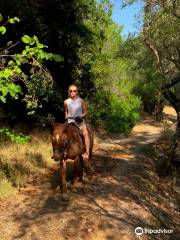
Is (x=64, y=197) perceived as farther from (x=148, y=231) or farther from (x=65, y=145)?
(x=148, y=231)

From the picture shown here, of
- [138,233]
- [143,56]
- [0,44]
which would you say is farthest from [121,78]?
[138,233]

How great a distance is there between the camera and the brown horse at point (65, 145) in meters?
10.7

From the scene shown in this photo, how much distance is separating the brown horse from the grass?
1585mm

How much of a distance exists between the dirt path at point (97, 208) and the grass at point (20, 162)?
352 millimetres

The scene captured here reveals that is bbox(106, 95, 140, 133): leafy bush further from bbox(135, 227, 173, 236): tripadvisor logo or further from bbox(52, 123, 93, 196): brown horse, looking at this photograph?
bbox(135, 227, 173, 236): tripadvisor logo

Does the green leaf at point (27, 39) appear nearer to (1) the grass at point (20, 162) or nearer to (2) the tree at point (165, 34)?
(1) the grass at point (20, 162)

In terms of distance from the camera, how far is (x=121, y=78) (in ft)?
124

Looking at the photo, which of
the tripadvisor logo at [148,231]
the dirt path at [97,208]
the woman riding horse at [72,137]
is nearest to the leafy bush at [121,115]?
the dirt path at [97,208]

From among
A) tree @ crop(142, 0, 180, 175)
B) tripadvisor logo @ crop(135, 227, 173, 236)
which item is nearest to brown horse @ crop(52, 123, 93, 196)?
tripadvisor logo @ crop(135, 227, 173, 236)

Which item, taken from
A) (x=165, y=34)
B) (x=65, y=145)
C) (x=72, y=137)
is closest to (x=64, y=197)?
(x=65, y=145)

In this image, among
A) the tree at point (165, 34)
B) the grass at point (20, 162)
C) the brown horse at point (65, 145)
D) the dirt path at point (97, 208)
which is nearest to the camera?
the dirt path at point (97, 208)

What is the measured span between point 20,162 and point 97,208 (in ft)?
14.0

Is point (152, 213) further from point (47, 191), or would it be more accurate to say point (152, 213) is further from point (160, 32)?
point (160, 32)

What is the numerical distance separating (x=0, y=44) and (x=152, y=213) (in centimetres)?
1013
